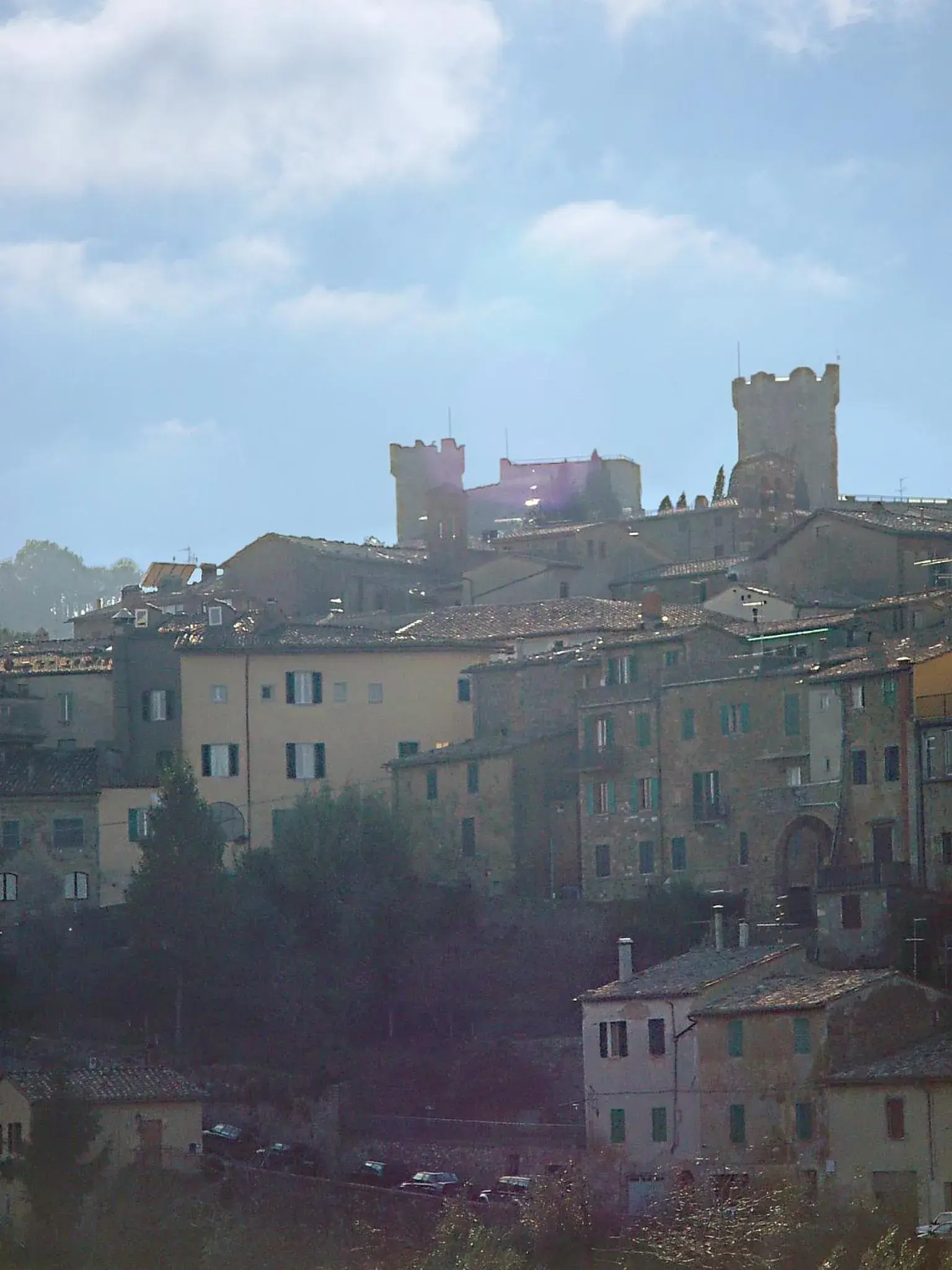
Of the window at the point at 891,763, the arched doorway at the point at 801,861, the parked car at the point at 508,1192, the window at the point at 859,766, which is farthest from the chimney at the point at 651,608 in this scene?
the parked car at the point at 508,1192

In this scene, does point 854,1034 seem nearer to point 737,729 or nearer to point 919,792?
point 919,792

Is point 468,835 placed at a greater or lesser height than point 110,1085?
greater

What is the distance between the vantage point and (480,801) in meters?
73.4

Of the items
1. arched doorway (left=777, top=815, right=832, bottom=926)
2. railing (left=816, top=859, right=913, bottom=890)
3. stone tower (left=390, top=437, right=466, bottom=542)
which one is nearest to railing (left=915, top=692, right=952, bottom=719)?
railing (left=816, top=859, right=913, bottom=890)

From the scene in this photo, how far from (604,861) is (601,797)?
1.56 meters

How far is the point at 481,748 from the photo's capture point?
7388 centimetres

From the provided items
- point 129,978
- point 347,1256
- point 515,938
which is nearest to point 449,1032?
point 515,938

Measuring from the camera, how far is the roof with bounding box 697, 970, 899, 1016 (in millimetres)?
57250

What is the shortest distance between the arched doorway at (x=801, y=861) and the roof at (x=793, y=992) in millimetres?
6042

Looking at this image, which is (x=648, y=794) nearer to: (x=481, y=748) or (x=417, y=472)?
(x=481, y=748)

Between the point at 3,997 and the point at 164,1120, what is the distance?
35.2ft

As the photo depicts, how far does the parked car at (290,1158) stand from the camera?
6178cm

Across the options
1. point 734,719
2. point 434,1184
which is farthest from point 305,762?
point 434,1184

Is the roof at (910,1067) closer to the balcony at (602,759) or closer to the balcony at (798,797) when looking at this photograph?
the balcony at (798,797)
